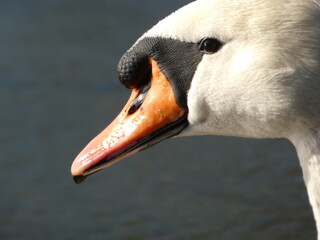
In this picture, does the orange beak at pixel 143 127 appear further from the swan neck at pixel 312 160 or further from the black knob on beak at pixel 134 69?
the swan neck at pixel 312 160

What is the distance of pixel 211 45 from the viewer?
2248 mm

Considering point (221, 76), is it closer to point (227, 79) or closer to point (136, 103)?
point (227, 79)

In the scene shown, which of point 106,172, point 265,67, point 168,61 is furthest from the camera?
point 106,172

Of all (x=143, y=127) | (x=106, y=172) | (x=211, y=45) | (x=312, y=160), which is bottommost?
(x=106, y=172)

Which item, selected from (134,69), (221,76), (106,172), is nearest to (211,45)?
(221,76)

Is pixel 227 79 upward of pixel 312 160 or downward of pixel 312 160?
upward

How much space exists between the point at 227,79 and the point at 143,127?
0.31m

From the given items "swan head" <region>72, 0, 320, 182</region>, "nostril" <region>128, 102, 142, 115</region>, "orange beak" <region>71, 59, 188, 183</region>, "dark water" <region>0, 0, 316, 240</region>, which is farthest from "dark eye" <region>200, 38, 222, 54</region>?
"dark water" <region>0, 0, 316, 240</region>

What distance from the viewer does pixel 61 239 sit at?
14.1ft

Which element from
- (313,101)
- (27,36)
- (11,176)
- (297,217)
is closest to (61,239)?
(11,176)

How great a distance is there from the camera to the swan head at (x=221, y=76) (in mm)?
2162

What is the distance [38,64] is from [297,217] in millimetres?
2215

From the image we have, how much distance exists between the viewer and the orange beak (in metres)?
2.39

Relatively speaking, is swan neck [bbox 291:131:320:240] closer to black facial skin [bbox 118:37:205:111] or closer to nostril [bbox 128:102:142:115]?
black facial skin [bbox 118:37:205:111]
